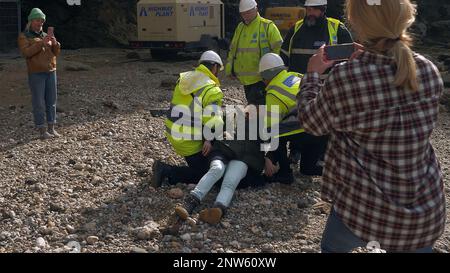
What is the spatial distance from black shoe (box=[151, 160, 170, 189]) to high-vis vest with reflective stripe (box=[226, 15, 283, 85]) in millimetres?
1933

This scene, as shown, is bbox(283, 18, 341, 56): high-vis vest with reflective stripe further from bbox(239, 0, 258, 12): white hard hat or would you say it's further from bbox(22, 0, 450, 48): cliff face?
bbox(22, 0, 450, 48): cliff face

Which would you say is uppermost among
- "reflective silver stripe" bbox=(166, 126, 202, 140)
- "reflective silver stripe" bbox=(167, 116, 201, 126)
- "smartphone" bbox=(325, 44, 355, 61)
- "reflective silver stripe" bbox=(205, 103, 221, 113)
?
"smartphone" bbox=(325, 44, 355, 61)

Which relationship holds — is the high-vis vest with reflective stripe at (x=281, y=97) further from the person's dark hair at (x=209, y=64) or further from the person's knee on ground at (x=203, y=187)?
the person's knee on ground at (x=203, y=187)

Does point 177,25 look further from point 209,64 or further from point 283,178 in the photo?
point 283,178

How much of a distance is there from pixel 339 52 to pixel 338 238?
760mm

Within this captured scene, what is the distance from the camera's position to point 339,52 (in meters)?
2.52

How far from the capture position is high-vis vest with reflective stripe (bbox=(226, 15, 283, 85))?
7098 mm

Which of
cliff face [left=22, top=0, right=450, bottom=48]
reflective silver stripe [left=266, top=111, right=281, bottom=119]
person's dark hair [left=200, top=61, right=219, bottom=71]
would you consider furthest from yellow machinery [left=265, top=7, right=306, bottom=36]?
reflective silver stripe [left=266, top=111, right=281, bottom=119]

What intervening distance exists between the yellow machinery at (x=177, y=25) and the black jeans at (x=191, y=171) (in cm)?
1218

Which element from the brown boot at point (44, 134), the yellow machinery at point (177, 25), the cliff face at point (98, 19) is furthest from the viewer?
the cliff face at point (98, 19)

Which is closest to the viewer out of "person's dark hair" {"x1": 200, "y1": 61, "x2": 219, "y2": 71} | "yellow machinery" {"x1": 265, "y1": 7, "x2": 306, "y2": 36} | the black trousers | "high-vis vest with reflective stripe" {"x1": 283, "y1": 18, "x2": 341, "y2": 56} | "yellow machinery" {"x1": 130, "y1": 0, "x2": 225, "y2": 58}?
"person's dark hair" {"x1": 200, "y1": 61, "x2": 219, "y2": 71}

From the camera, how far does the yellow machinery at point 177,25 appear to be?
17422 millimetres

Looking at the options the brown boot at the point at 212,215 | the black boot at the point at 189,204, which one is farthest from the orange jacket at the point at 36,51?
the brown boot at the point at 212,215

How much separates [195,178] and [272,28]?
2388 millimetres
